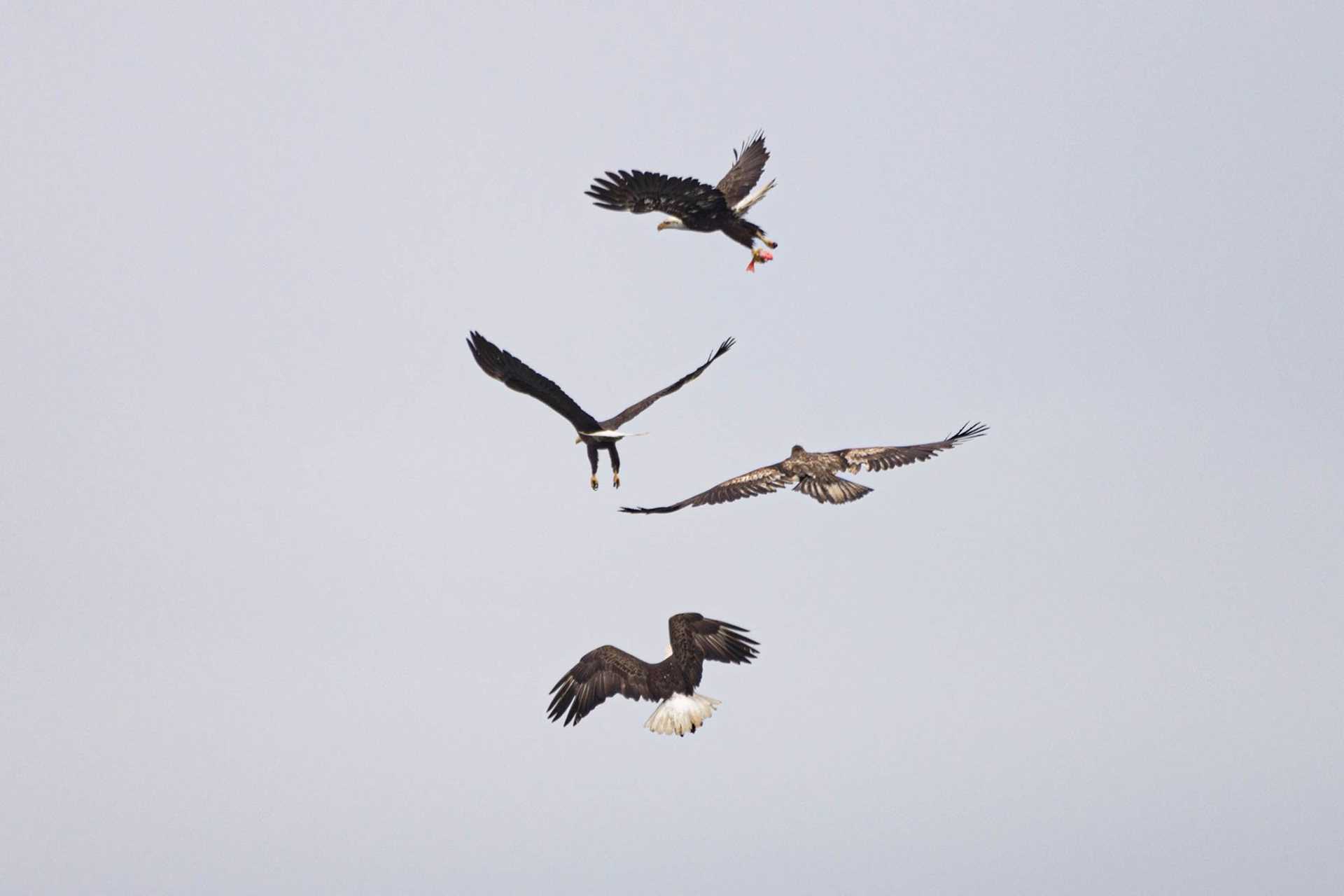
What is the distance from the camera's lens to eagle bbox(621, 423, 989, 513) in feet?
107

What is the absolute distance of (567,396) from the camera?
31.4 m

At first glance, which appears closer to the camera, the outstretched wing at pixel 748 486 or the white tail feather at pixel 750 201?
the outstretched wing at pixel 748 486

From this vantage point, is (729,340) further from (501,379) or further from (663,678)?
(663,678)

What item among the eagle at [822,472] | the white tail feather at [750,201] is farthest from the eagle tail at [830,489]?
the white tail feather at [750,201]

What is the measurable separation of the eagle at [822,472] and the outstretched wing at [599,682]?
312 centimetres

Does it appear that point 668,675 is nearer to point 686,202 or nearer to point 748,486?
point 748,486

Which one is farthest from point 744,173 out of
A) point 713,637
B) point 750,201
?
point 713,637

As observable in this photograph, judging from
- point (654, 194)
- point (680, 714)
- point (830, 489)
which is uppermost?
point (654, 194)

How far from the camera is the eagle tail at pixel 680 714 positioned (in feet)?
93.1

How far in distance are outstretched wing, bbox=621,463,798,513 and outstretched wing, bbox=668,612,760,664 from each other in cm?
299

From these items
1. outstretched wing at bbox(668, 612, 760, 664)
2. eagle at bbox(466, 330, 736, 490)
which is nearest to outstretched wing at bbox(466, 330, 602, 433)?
eagle at bbox(466, 330, 736, 490)

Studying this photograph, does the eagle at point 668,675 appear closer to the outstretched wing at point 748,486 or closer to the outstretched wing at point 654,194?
the outstretched wing at point 748,486

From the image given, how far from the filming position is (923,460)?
113ft

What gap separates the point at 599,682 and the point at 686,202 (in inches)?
386
